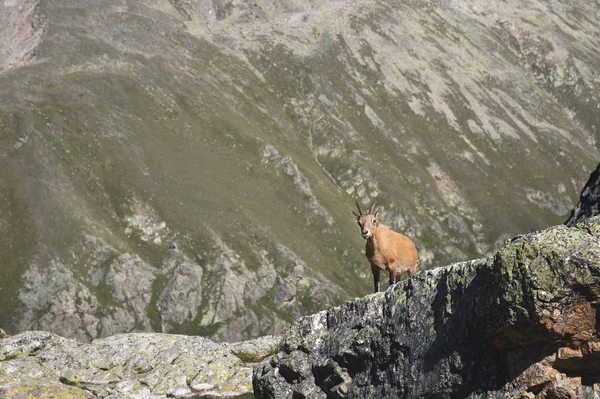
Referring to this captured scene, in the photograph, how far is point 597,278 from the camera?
12.9 m

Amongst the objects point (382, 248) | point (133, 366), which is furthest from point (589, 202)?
point (133, 366)

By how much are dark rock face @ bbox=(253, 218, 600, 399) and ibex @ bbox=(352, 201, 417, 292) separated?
738cm

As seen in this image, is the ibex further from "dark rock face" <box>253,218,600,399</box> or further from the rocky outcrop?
the rocky outcrop

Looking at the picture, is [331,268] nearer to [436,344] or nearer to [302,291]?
[302,291]

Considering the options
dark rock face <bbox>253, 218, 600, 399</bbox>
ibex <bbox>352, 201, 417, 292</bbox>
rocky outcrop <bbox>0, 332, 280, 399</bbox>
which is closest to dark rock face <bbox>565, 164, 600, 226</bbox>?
ibex <bbox>352, 201, 417, 292</bbox>

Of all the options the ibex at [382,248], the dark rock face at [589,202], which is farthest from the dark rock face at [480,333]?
the dark rock face at [589,202]

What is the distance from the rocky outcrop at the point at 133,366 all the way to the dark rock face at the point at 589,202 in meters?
17.7

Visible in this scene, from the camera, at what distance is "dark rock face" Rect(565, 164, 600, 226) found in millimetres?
22405

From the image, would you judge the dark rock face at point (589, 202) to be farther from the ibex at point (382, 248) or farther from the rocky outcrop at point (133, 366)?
the rocky outcrop at point (133, 366)

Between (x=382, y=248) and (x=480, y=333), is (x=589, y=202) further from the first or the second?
(x=480, y=333)

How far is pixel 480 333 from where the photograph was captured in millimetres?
15133

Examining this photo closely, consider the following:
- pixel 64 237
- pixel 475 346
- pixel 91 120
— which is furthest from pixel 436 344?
pixel 91 120

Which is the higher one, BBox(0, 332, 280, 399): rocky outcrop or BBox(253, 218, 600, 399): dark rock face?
BBox(253, 218, 600, 399): dark rock face

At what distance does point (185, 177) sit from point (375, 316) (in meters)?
173
